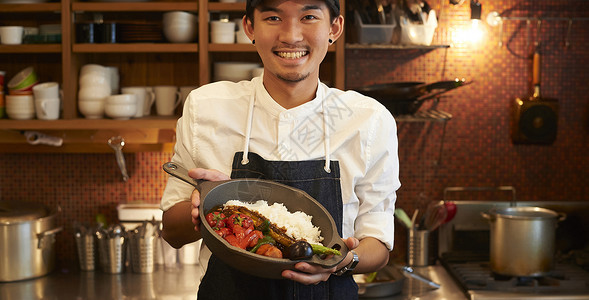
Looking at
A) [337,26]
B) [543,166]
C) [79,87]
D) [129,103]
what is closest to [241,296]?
[337,26]

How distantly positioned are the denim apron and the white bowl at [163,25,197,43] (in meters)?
1.24

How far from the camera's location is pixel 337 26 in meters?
1.66

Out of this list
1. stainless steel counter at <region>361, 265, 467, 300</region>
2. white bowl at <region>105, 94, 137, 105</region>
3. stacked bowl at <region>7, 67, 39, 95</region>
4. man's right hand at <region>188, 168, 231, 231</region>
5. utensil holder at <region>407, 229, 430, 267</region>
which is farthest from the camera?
utensil holder at <region>407, 229, 430, 267</region>

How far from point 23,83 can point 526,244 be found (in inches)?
85.9

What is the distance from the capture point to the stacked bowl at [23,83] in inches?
111

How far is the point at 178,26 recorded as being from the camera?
2750 millimetres

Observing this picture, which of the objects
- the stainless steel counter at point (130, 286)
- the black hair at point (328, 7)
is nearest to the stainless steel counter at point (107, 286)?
the stainless steel counter at point (130, 286)

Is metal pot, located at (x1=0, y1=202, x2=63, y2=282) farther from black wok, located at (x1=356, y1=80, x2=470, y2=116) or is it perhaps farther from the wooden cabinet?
black wok, located at (x1=356, y1=80, x2=470, y2=116)

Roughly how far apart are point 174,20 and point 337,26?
4.14 feet

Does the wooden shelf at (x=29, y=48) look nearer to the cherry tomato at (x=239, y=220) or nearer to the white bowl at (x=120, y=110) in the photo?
the white bowl at (x=120, y=110)

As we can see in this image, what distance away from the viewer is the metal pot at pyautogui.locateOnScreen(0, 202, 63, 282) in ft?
9.16

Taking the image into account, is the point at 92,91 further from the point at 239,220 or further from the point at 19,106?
the point at 239,220

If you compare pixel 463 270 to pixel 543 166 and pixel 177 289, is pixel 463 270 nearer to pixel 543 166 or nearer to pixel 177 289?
pixel 543 166

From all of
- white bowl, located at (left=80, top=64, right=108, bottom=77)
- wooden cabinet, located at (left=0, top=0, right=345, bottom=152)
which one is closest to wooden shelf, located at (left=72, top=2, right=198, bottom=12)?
wooden cabinet, located at (left=0, top=0, right=345, bottom=152)
